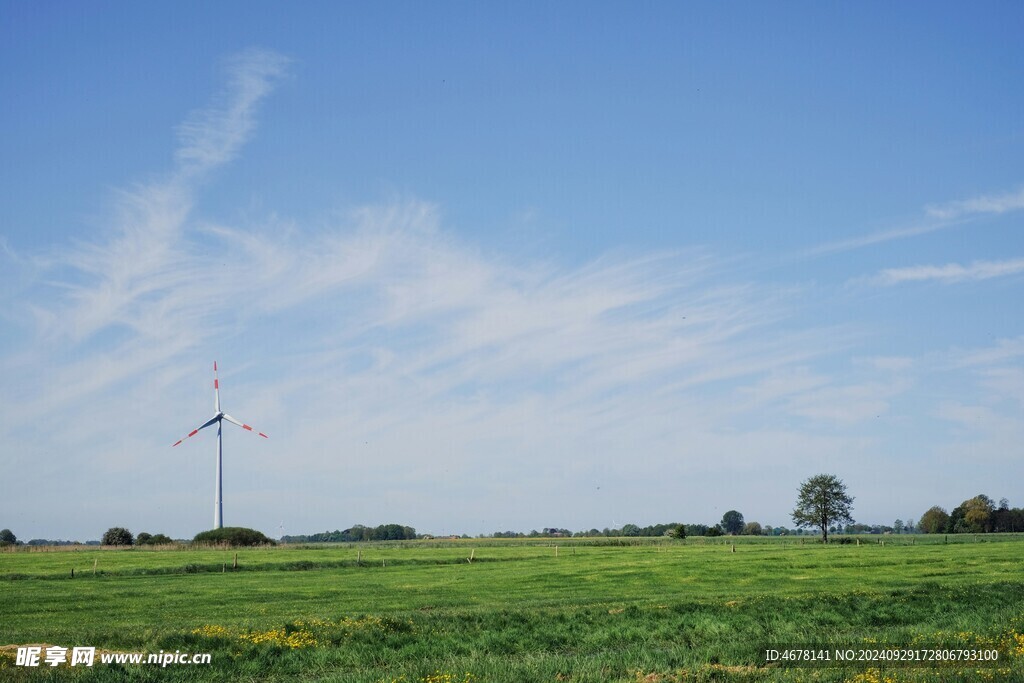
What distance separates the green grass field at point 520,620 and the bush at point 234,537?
72.3 metres

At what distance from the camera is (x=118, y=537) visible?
16738cm

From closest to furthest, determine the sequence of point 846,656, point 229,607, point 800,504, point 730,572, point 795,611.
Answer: point 846,656
point 795,611
point 229,607
point 730,572
point 800,504

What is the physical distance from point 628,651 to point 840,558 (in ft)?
200

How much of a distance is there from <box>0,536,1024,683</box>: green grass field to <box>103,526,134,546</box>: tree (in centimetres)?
10095

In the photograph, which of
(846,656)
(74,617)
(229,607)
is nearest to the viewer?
(846,656)

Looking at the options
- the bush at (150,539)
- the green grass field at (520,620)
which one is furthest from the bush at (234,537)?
the green grass field at (520,620)

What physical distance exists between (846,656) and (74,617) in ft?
121

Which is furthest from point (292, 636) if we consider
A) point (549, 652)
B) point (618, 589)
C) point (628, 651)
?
point (618, 589)

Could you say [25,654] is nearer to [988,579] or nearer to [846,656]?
[846,656]

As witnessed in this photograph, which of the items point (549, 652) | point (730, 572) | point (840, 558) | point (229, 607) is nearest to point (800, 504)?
point (840, 558)

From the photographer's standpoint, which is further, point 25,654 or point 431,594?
point 431,594

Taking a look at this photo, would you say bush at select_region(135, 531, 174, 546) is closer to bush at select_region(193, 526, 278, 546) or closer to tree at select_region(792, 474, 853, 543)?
bush at select_region(193, 526, 278, 546)

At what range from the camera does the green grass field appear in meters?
22.4

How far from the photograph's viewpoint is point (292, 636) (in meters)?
28.8
